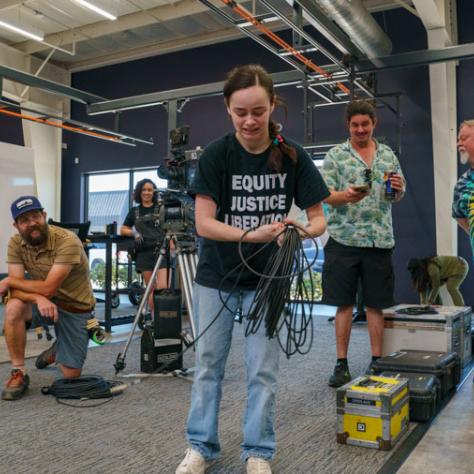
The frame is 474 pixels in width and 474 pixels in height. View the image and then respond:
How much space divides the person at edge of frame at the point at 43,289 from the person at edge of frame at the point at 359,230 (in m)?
1.31

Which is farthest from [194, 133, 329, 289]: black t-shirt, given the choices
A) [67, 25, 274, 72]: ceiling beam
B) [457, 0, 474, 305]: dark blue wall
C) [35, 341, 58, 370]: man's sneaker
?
[67, 25, 274, 72]: ceiling beam

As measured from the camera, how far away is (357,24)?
4.85 metres

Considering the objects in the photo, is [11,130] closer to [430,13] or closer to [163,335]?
[430,13]

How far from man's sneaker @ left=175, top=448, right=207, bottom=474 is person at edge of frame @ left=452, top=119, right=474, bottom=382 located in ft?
5.45

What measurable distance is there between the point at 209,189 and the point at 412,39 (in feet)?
21.0

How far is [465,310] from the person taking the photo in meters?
3.27

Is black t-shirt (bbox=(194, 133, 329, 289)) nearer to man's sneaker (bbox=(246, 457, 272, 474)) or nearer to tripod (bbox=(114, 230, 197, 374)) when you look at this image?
man's sneaker (bbox=(246, 457, 272, 474))

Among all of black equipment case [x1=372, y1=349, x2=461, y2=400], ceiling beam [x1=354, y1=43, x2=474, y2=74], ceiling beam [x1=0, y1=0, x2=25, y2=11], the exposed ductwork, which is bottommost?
black equipment case [x1=372, y1=349, x2=461, y2=400]

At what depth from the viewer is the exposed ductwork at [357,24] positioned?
4562 millimetres

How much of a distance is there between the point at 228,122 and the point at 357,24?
11.5 feet

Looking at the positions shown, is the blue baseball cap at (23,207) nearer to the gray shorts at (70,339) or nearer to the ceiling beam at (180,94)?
the gray shorts at (70,339)

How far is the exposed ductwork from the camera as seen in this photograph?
4.56 meters

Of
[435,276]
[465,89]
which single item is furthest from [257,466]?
[465,89]

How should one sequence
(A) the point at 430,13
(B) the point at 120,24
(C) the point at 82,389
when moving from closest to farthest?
(C) the point at 82,389 → (A) the point at 430,13 → (B) the point at 120,24
